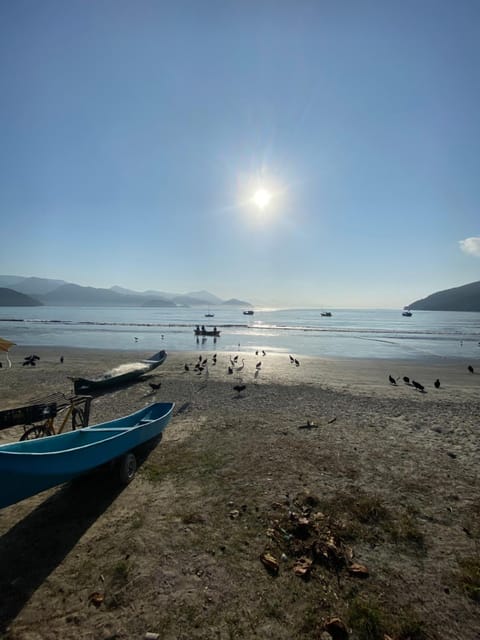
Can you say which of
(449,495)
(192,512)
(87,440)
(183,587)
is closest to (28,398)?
(87,440)

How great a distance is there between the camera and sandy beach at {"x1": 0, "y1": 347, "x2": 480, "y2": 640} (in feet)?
14.1

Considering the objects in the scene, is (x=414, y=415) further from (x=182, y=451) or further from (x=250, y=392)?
(x=182, y=451)

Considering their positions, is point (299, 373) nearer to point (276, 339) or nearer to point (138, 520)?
point (138, 520)

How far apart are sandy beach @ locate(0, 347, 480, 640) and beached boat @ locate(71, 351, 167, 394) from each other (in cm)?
651

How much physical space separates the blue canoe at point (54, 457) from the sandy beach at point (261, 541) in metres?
1.02

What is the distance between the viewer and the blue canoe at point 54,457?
5152 mm

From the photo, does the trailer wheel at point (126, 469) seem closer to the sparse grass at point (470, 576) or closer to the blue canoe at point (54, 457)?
the blue canoe at point (54, 457)

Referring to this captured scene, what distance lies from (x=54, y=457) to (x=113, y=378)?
14195mm

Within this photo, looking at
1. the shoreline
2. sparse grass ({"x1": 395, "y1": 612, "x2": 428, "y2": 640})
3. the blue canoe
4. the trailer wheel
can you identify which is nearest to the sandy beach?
sparse grass ({"x1": 395, "y1": 612, "x2": 428, "y2": 640})

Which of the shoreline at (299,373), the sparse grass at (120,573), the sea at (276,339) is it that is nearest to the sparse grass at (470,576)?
the sparse grass at (120,573)

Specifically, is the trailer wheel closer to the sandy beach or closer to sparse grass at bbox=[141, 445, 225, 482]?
the sandy beach

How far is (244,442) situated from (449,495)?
18.6ft

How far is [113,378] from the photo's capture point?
62.9 ft

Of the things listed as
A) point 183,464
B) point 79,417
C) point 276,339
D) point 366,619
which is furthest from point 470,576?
point 276,339
